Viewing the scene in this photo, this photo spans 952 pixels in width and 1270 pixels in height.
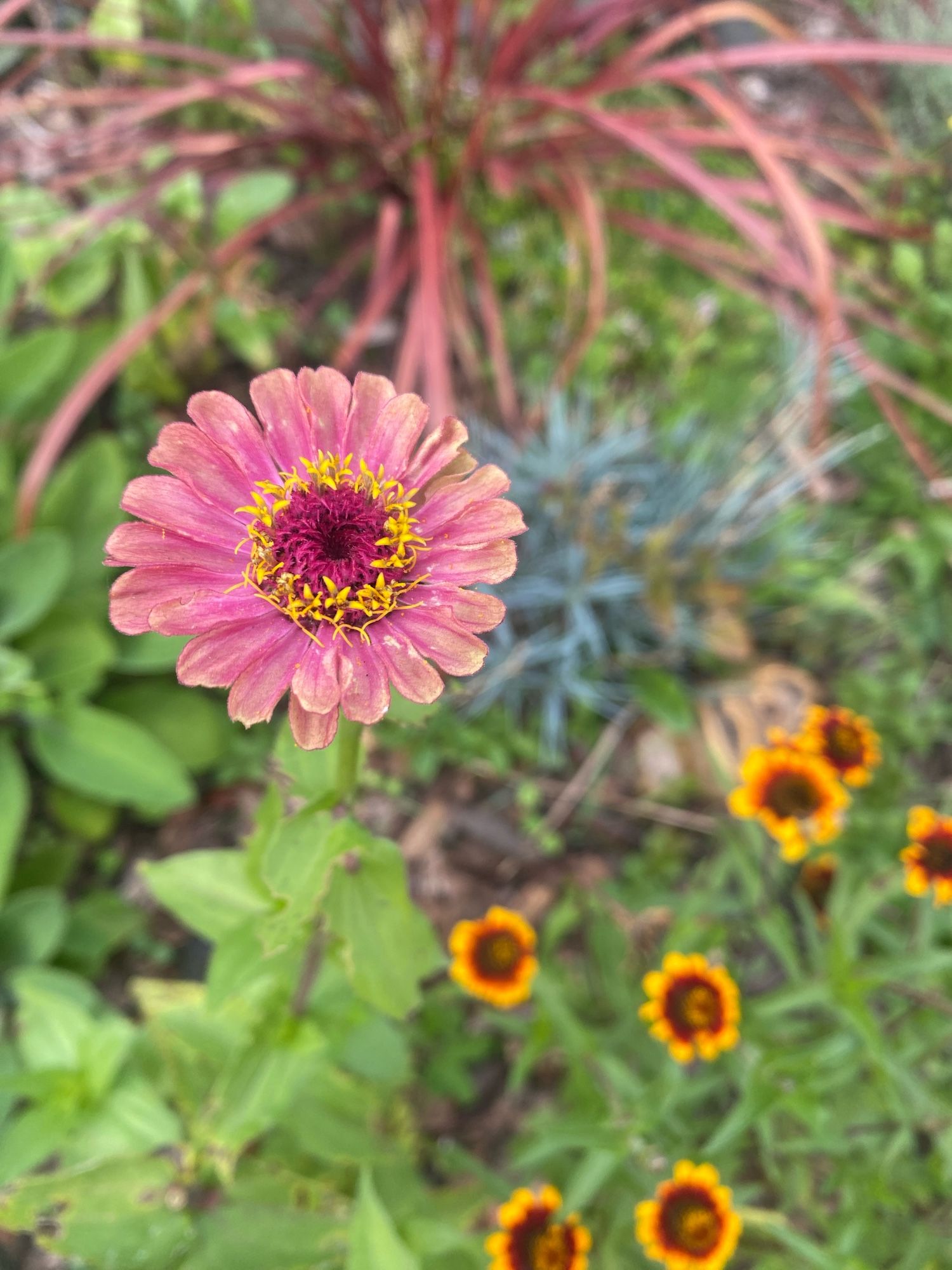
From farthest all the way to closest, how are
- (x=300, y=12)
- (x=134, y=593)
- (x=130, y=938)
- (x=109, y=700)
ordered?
(x=300, y=12)
(x=109, y=700)
(x=130, y=938)
(x=134, y=593)

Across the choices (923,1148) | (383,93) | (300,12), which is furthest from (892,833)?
(300,12)

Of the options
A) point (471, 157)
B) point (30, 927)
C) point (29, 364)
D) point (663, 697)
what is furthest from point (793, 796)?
point (29, 364)

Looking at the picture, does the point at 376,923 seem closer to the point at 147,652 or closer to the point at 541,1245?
the point at 541,1245

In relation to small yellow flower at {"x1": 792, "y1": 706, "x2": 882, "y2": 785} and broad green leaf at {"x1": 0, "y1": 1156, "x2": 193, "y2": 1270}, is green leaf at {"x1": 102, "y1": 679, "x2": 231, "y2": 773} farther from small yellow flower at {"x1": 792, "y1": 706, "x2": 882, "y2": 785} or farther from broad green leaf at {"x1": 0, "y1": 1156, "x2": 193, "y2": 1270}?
small yellow flower at {"x1": 792, "y1": 706, "x2": 882, "y2": 785}

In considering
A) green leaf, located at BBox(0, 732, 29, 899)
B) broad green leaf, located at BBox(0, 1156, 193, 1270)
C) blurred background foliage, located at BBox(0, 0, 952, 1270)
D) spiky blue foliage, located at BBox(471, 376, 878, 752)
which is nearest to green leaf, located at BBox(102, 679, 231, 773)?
blurred background foliage, located at BBox(0, 0, 952, 1270)

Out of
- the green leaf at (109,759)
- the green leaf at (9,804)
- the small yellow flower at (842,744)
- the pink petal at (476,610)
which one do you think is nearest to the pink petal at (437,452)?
the pink petal at (476,610)

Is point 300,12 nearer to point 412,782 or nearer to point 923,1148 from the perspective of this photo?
point 412,782
